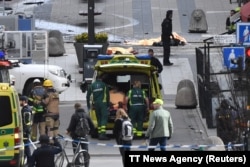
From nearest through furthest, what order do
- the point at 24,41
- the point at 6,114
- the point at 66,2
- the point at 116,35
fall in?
the point at 6,114 → the point at 24,41 → the point at 116,35 → the point at 66,2

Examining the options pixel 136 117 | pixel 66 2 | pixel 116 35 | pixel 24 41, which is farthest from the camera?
pixel 66 2

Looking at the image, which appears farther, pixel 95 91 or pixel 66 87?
pixel 66 87

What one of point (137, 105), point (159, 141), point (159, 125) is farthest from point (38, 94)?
point (159, 125)

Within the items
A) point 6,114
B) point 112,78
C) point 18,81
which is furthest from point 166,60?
point 6,114

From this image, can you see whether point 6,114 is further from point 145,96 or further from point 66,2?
point 66,2

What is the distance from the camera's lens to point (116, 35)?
42906 millimetres

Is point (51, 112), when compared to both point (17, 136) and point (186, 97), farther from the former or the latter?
point (186, 97)

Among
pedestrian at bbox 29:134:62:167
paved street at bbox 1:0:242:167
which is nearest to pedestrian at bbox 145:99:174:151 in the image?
pedestrian at bbox 29:134:62:167

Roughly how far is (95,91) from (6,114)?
208 inches

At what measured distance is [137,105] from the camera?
26203 millimetres

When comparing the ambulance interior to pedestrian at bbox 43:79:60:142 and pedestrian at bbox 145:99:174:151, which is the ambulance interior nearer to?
pedestrian at bbox 43:79:60:142

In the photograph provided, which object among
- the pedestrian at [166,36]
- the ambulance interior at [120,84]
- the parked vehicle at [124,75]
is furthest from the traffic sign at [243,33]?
the pedestrian at [166,36]

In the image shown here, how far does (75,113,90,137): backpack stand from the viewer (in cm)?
2258

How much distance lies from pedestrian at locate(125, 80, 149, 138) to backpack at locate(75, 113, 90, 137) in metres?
3.67
